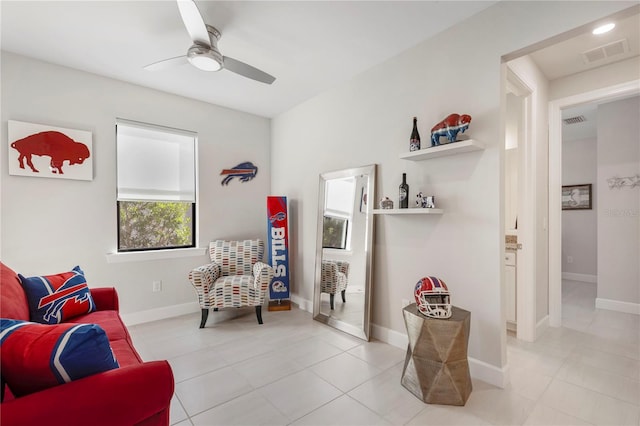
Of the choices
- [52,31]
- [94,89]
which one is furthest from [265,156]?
[52,31]

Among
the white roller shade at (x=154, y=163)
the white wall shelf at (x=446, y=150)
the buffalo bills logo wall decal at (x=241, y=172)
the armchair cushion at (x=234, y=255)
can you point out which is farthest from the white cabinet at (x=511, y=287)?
the white roller shade at (x=154, y=163)

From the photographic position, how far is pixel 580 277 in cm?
541

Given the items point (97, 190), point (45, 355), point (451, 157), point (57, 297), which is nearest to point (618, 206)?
point (451, 157)

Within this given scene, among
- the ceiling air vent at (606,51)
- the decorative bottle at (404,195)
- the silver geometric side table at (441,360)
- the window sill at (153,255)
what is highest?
the ceiling air vent at (606,51)

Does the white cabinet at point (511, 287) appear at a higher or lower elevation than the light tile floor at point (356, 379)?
higher

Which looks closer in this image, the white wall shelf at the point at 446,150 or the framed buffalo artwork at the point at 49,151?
the white wall shelf at the point at 446,150

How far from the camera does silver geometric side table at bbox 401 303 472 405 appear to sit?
1860mm

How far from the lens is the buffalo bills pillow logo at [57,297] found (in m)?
1.88

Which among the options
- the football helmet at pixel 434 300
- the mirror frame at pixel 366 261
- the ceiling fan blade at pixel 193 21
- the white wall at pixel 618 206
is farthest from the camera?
the white wall at pixel 618 206

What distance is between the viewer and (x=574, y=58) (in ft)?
9.07

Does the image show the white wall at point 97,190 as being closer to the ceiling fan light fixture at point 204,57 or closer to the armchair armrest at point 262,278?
the armchair armrest at point 262,278

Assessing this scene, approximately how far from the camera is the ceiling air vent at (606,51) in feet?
8.27

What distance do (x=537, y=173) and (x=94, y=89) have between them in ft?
15.4

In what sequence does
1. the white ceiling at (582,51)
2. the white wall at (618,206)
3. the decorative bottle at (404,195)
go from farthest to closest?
1. the white wall at (618,206)
2. the decorative bottle at (404,195)
3. the white ceiling at (582,51)
